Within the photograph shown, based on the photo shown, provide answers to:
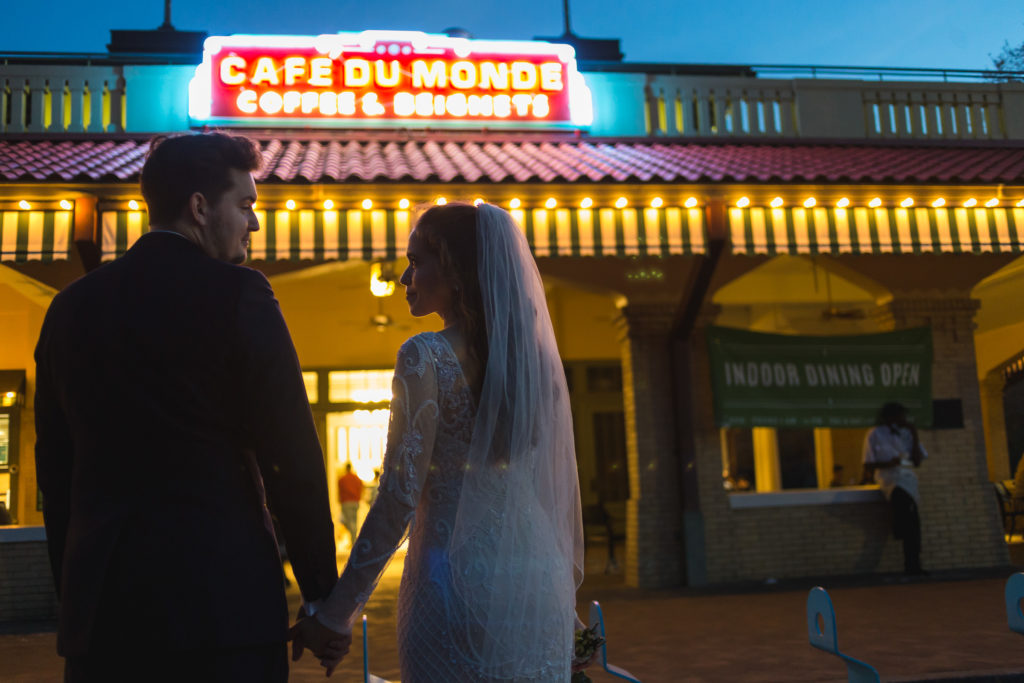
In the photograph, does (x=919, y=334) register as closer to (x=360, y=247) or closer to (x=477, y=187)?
(x=477, y=187)

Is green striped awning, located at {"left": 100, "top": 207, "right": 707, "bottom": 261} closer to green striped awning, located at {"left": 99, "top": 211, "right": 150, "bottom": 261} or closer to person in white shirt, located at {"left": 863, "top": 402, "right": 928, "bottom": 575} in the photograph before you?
green striped awning, located at {"left": 99, "top": 211, "right": 150, "bottom": 261}

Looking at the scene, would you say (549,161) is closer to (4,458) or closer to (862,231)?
(862,231)

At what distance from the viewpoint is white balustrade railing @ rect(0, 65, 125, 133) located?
372 inches

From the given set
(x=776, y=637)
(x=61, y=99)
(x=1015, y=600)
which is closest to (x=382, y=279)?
(x=61, y=99)

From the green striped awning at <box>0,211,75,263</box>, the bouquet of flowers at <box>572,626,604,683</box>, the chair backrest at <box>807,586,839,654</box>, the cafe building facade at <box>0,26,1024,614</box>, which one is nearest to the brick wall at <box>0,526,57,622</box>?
the cafe building facade at <box>0,26,1024,614</box>

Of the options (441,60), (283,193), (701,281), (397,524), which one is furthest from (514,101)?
(397,524)

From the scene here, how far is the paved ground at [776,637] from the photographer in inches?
211

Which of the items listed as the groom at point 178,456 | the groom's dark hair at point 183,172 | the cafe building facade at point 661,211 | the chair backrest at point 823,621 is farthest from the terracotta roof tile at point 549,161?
Answer: the groom at point 178,456

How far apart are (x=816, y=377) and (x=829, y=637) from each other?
574cm

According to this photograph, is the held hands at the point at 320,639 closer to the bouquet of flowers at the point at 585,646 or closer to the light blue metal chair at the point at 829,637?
the bouquet of flowers at the point at 585,646

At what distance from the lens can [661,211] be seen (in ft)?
26.0

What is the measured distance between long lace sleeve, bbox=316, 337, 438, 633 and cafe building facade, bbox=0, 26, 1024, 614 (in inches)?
206

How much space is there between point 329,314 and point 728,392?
6404mm

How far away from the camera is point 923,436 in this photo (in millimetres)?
10070
